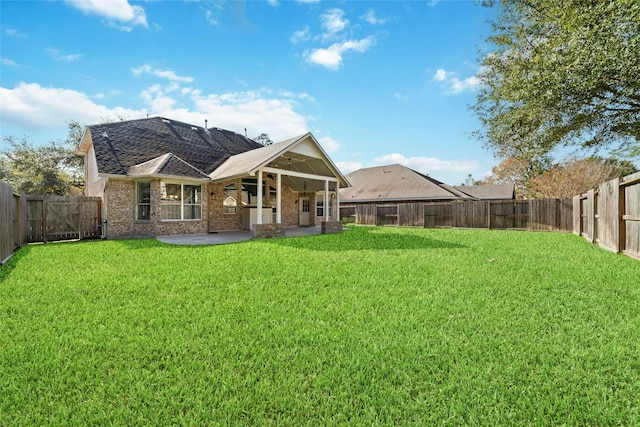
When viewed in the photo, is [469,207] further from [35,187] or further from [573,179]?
[35,187]

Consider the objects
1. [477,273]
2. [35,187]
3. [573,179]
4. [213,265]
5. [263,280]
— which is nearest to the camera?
[263,280]

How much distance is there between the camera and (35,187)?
874 inches

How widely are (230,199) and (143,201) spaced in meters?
3.86

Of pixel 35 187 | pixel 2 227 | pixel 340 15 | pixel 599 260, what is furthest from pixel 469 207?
pixel 35 187

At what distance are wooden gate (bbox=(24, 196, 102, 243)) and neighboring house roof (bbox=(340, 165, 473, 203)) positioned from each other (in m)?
19.3

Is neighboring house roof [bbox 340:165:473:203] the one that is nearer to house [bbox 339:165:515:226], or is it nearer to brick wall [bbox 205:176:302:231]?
house [bbox 339:165:515:226]

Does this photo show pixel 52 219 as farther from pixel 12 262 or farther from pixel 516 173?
pixel 516 173

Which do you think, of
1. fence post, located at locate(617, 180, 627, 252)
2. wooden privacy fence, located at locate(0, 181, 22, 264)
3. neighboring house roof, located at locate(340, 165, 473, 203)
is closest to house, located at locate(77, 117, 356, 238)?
wooden privacy fence, located at locate(0, 181, 22, 264)

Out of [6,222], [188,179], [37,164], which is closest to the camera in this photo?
[6,222]

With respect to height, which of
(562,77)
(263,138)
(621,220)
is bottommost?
(621,220)

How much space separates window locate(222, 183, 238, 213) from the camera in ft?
47.7

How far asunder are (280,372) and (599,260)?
8014mm

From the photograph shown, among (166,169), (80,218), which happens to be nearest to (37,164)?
(80,218)

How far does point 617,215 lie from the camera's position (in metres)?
7.08
